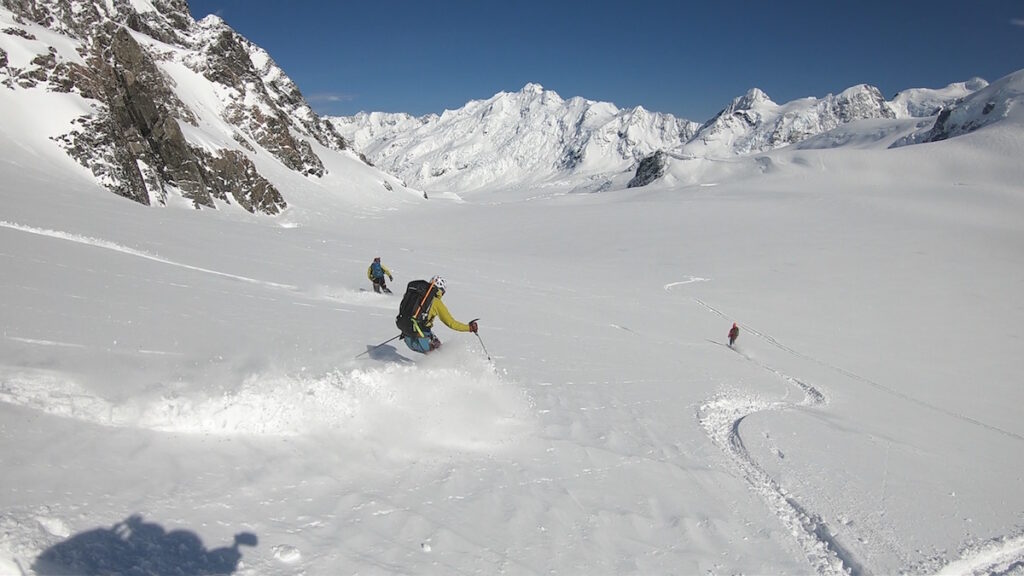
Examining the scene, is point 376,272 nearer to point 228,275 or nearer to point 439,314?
point 228,275

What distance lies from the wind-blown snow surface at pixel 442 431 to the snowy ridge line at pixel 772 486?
0.04 meters

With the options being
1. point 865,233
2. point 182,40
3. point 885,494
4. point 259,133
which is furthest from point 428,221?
point 885,494

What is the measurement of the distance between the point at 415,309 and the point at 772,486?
610cm

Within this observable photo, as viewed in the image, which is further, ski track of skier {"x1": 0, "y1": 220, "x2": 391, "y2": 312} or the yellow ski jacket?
ski track of skier {"x1": 0, "y1": 220, "x2": 391, "y2": 312}

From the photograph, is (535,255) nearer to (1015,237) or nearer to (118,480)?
(118,480)

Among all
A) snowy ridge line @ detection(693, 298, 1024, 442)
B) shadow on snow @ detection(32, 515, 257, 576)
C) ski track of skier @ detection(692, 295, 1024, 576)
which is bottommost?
snowy ridge line @ detection(693, 298, 1024, 442)

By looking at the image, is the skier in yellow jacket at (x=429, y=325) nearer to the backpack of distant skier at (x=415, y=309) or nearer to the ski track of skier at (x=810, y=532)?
the backpack of distant skier at (x=415, y=309)

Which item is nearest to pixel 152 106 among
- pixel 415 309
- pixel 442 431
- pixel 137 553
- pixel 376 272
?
pixel 376 272

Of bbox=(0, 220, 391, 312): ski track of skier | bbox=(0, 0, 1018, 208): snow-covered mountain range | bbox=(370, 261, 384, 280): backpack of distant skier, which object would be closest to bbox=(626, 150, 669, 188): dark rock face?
bbox=(0, 0, 1018, 208): snow-covered mountain range

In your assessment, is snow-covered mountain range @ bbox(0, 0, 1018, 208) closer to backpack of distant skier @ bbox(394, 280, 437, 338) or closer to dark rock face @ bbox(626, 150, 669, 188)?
backpack of distant skier @ bbox(394, 280, 437, 338)

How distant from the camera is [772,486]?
24.2 feet

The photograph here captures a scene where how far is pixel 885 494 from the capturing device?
7.39m

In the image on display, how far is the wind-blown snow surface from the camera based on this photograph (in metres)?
4.69

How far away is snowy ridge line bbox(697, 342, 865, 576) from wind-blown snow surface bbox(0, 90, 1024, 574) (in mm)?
42
